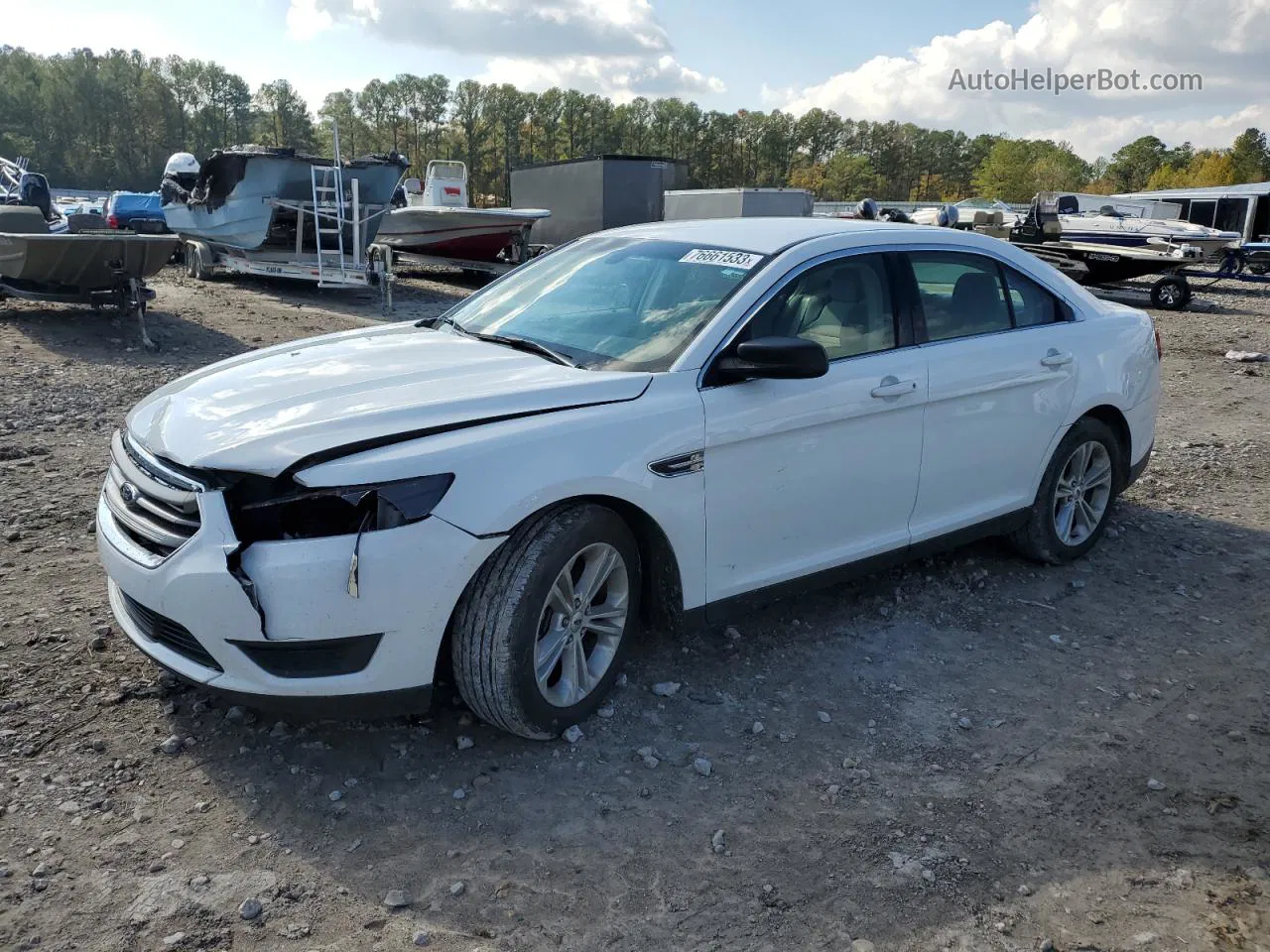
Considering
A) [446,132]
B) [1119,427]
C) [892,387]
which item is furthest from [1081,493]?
[446,132]

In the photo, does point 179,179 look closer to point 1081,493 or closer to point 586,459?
point 1081,493

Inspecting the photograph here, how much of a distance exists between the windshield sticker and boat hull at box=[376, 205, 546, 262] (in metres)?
14.9

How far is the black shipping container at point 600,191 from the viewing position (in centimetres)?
1992

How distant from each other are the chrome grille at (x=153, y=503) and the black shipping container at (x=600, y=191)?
1730 cm

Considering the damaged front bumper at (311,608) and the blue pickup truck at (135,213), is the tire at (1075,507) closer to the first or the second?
the damaged front bumper at (311,608)

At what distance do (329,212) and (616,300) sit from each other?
497 inches

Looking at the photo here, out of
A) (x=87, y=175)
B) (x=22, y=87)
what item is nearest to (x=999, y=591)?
(x=87, y=175)

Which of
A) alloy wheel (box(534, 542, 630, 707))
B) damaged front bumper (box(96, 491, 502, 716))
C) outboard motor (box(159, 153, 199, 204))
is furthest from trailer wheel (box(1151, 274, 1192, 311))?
damaged front bumper (box(96, 491, 502, 716))

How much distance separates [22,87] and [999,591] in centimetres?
11595

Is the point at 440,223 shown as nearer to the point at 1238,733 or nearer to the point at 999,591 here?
the point at 999,591

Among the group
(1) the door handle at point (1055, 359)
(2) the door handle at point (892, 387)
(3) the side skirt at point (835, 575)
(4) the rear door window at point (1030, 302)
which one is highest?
(4) the rear door window at point (1030, 302)

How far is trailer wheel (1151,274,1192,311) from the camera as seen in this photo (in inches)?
730

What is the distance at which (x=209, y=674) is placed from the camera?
2.95 meters

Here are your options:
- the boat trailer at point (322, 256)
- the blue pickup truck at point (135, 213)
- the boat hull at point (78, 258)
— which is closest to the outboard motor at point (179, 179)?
the boat trailer at point (322, 256)
